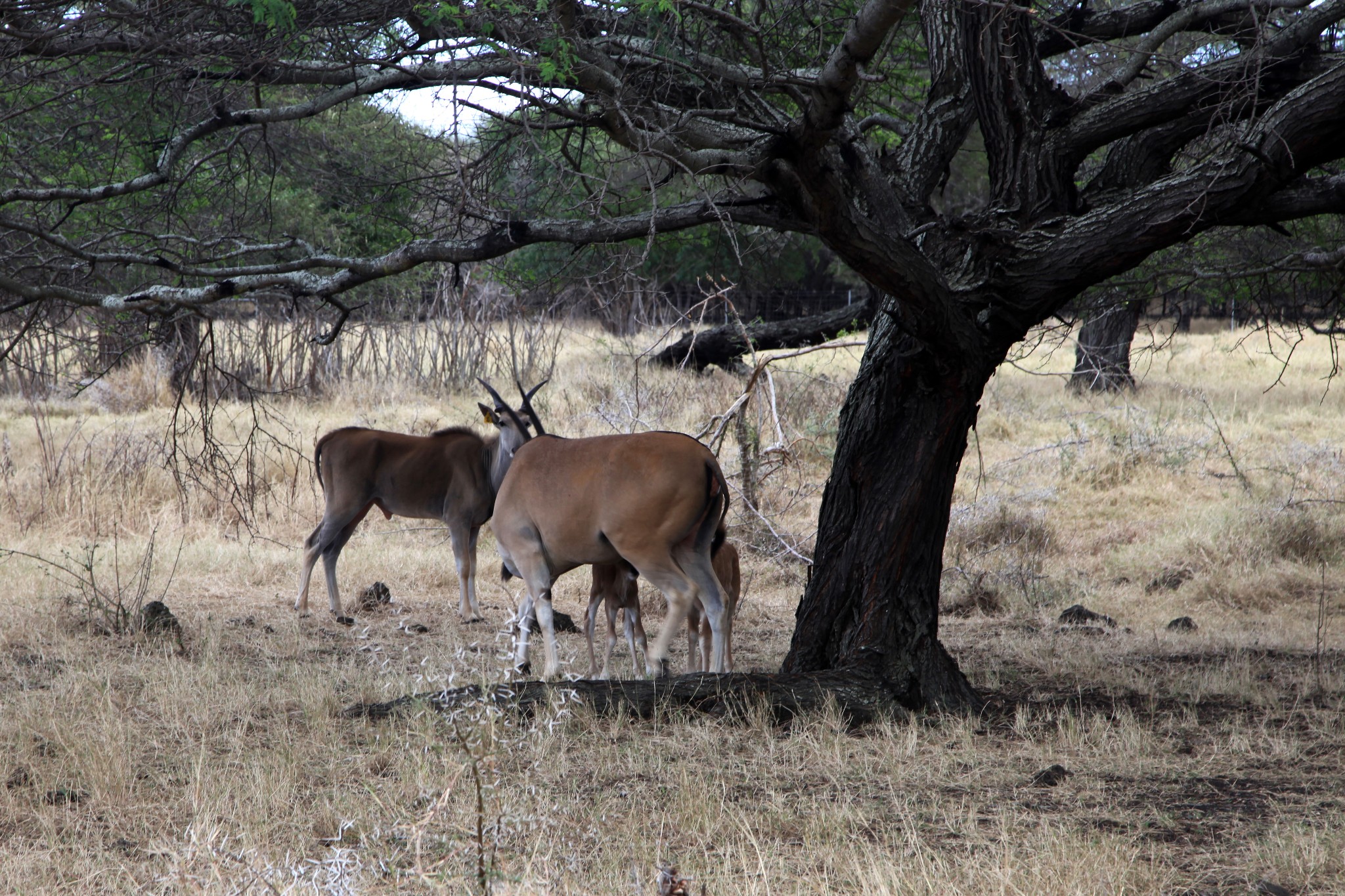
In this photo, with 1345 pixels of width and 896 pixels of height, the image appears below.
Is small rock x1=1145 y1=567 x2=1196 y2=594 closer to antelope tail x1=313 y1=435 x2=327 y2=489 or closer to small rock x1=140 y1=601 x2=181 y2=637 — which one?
antelope tail x1=313 y1=435 x2=327 y2=489

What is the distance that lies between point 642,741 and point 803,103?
2.87 metres

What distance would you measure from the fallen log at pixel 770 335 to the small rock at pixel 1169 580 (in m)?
4.09

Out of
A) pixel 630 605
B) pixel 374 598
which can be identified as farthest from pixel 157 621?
pixel 630 605

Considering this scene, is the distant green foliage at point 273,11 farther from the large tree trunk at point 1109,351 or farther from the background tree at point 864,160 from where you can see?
the large tree trunk at point 1109,351

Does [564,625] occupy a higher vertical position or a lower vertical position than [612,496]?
lower

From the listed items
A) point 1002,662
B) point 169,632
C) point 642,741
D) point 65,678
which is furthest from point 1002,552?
point 65,678

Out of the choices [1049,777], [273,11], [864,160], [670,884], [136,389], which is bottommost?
[1049,777]

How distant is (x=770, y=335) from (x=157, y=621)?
28.4 feet

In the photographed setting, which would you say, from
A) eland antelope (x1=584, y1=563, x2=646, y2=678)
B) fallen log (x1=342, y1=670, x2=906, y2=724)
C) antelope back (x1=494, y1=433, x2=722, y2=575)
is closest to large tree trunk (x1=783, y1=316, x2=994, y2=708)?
fallen log (x1=342, y1=670, x2=906, y2=724)

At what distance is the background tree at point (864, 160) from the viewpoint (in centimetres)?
522

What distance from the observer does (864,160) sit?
597 cm

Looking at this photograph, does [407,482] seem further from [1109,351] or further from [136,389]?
[1109,351]

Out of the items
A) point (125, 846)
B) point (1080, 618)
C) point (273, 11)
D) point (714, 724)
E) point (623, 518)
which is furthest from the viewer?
point (1080, 618)

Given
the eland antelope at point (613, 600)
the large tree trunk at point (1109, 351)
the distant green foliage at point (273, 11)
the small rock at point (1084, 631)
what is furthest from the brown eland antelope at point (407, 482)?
the large tree trunk at point (1109, 351)
